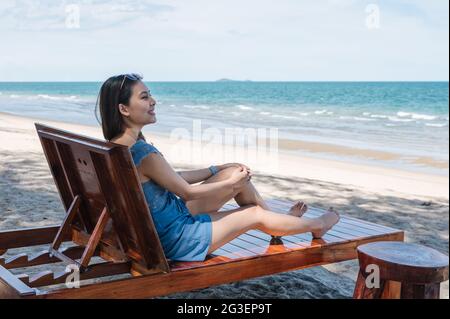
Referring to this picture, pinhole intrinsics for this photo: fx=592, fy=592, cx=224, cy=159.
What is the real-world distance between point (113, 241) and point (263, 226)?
85cm

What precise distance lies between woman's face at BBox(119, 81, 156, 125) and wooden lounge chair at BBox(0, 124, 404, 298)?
11.7 inches

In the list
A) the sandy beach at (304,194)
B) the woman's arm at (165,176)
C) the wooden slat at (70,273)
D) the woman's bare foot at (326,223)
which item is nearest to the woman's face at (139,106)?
the woman's arm at (165,176)

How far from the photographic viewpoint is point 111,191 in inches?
114

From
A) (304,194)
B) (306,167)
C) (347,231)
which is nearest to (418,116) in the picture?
(306,167)

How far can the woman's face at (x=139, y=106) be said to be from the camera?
3070 mm

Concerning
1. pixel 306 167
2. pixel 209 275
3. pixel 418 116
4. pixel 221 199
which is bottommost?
pixel 306 167

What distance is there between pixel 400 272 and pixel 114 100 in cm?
164

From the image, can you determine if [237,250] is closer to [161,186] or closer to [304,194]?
[161,186]

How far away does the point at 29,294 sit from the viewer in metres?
2.50

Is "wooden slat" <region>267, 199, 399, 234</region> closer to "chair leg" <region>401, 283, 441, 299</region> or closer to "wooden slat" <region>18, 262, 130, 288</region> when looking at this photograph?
"chair leg" <region>401, 283, 441, 299</region>
